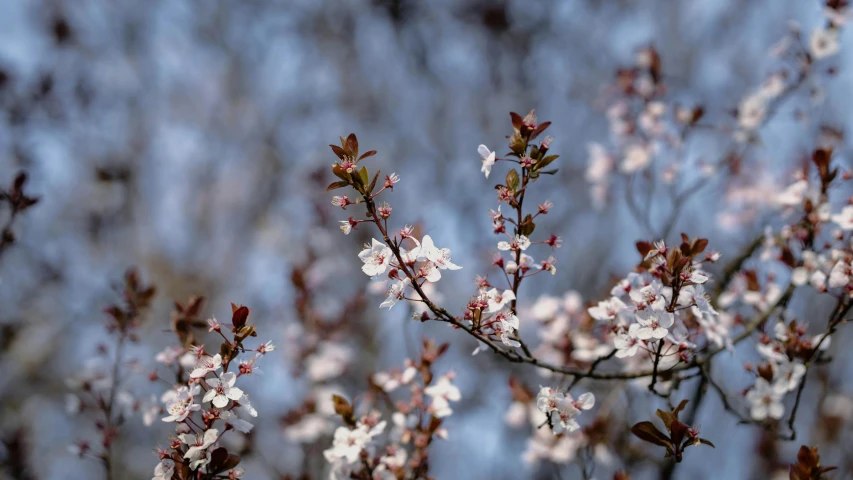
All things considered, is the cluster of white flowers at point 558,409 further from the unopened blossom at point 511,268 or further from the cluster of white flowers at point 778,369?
the cluster of white flowers at point 778,369

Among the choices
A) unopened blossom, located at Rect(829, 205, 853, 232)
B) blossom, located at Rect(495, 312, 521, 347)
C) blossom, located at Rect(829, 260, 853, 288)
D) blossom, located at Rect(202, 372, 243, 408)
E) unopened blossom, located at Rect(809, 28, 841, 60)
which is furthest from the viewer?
unopened blossom, located at Rect(809, 28, 841, 60)

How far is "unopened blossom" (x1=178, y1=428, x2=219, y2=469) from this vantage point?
1.70 m

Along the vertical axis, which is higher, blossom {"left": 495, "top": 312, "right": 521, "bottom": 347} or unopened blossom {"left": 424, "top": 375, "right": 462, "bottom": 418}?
unopened blossom {"left": 424, "top": 375, "right": 462, "bottom": 418}

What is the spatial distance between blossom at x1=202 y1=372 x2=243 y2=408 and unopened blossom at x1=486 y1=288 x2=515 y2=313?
0.75 metres

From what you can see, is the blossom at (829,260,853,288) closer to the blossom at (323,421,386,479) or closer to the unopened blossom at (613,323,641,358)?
the unopened blossom at (613,323,641,358)

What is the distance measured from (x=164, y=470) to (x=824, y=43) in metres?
3.68

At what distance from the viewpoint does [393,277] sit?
1.76 meters

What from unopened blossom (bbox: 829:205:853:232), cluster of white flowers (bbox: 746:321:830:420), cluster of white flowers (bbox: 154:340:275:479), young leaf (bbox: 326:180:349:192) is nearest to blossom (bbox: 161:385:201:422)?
cluster of white flowers (bbox: 154:340:275:479)

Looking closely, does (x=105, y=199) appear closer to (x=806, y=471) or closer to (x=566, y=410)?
(x=566, y=410)

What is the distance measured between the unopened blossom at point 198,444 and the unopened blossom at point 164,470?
8cm

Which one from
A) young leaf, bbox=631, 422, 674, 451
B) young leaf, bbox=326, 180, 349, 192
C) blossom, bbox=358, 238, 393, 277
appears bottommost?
young leaf, bbox=631, 422, 674, 451

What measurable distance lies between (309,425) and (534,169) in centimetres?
236

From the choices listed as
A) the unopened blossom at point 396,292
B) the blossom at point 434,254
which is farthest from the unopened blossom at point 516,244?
the unopened blossom at point 396,292

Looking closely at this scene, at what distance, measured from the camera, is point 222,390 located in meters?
1.71
